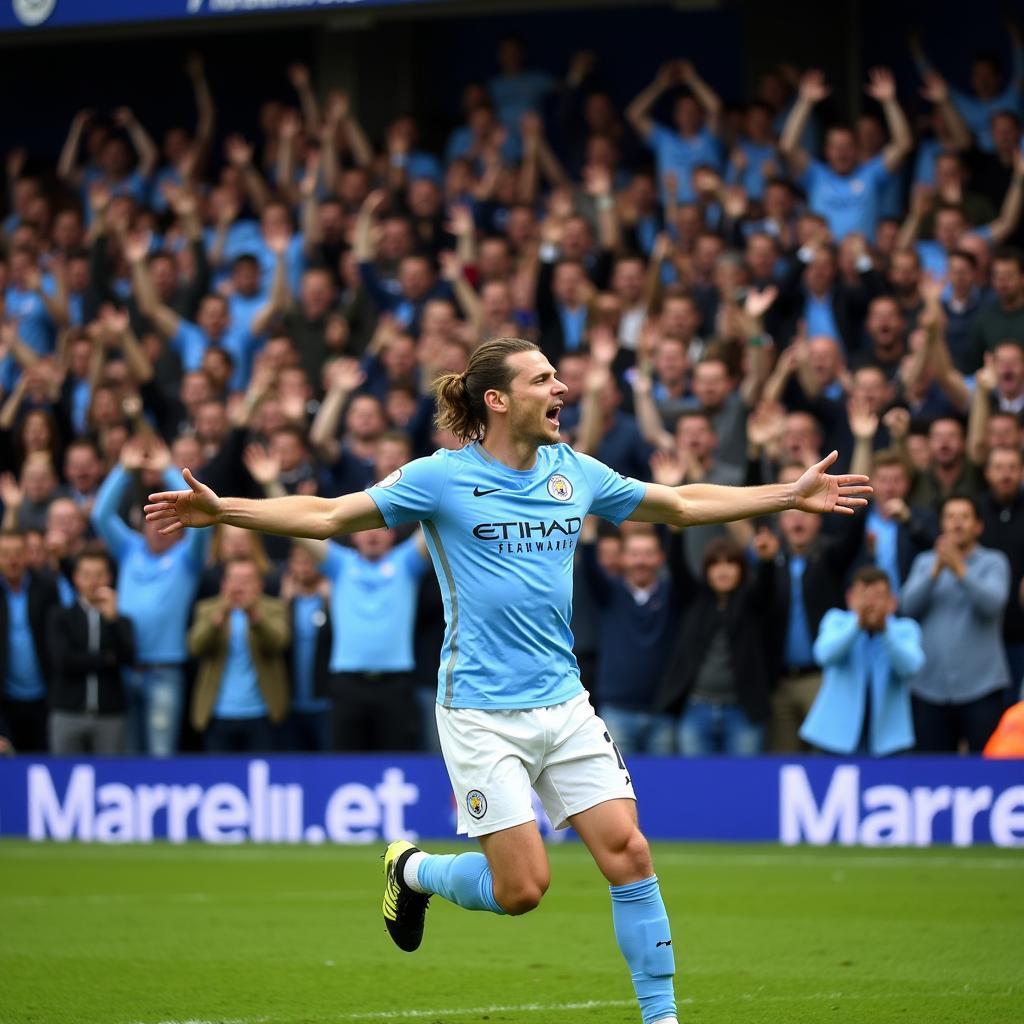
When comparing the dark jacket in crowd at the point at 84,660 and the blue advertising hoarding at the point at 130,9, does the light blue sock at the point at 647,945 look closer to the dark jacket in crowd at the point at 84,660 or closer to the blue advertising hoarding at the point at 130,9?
the dark jacket in crowd at the point at 84,660

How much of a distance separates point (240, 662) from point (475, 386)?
7.57 m

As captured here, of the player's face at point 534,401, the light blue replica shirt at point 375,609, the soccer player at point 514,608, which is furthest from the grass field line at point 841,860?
the player's face at point 534,401

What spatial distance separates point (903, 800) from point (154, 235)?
31.7 ft

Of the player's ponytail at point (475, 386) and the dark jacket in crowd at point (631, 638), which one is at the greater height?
the player's ponytail at point (475, 386)

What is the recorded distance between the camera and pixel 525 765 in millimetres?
6438

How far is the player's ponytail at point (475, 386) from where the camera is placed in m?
6.65

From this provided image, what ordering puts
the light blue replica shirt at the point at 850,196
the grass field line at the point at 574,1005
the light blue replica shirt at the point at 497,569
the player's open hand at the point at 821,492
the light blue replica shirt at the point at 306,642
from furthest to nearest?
the light blue replica shirt at the point at 850,196
the light blue replica shirt at the point at 306,642
the grass field line at the point at 574,1005
the player's open hand at the point at 821,492
the light blue replica shirt at the point at 497,569

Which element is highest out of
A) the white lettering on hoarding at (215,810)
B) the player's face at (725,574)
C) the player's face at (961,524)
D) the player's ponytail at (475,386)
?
the player's ponytail at (475,386)

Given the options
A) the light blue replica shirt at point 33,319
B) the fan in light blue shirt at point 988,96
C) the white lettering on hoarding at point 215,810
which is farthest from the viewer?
the light blue replica shirt at point 33,319

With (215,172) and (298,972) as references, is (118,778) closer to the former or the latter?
(298,972)

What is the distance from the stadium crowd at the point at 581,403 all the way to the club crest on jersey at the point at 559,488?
584 centimetres

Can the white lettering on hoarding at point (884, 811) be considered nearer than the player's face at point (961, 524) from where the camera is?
Yes

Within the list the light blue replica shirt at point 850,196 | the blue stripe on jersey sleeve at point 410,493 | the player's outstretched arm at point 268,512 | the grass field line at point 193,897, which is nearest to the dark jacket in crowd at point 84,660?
the grass field line at point 193,897

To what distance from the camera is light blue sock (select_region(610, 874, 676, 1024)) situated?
20.4 feet
